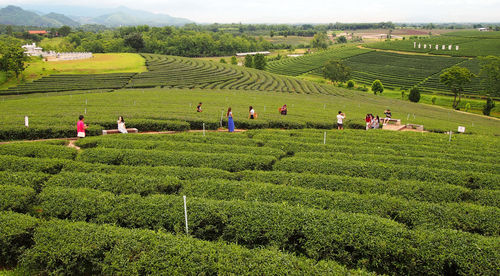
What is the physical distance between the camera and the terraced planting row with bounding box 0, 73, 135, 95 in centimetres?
4753

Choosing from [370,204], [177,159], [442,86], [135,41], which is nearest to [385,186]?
[370,204]

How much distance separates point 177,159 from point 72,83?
162 ft

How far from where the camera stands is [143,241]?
7.20 m

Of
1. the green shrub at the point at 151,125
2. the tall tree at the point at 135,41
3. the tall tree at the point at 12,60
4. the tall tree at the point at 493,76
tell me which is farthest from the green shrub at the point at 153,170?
the tall tree at the point at 135,41

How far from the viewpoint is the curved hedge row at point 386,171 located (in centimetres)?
1130

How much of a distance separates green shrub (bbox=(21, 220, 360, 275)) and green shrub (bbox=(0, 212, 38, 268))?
1.09ft

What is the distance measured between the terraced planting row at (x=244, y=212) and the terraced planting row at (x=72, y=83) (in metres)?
42.1

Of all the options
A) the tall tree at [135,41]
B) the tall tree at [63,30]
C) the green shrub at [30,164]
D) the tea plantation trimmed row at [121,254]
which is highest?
the tall tree at [63,30]

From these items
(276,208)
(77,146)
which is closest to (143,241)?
(276,208)

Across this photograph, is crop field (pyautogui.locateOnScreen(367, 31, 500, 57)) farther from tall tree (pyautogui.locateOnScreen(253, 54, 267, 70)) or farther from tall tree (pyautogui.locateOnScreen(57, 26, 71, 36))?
tall tree (pyautogui.locateOnScreen(57, 26, 71, 36))

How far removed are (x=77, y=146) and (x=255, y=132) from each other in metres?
9.56

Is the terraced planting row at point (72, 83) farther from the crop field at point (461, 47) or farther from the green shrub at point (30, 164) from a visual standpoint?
the crop field at point (461, 47)

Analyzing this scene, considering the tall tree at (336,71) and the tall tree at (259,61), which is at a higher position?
the tall tree at (259,61)

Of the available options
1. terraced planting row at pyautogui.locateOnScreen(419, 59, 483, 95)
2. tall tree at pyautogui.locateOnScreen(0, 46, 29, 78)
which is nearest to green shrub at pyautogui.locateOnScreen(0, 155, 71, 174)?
tall tree at pyautogui.locateOnScreen(0, 46, 29, 78)
